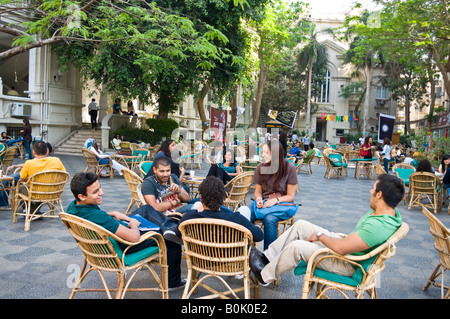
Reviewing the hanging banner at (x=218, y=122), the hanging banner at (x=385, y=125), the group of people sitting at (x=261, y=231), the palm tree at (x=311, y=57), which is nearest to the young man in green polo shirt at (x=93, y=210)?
the group of people sitting at (x=261, y=231)

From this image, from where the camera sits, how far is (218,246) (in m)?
2.83

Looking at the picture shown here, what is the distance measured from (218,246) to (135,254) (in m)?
0.78

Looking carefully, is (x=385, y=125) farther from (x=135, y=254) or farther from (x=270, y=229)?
(x=135, y=254)

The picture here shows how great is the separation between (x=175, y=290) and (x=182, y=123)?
22.9m

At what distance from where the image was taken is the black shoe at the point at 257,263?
314 centimetres

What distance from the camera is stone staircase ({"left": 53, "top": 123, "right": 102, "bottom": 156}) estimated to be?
655 inches

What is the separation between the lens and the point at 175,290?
3553mm

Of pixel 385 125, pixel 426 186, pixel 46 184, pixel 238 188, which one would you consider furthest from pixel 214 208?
pixel 385 125

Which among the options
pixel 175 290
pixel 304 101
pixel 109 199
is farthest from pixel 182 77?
pixel 304 101

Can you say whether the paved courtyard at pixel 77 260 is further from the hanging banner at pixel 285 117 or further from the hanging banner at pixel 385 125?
the hanging banner at pixel 285 117

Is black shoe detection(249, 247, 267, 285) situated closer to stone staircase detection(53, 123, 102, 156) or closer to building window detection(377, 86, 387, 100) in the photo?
stone staircase detection(53, 123, 102, 156)

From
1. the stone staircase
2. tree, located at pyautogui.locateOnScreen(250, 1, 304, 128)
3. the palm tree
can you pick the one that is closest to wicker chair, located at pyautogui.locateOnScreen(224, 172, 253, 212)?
the stone staircase

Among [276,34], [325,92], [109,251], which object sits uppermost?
[325,92]

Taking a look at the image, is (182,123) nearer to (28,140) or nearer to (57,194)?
(28,140)
